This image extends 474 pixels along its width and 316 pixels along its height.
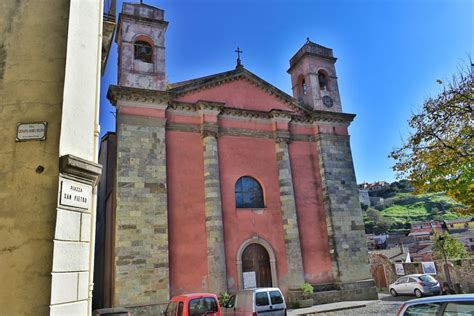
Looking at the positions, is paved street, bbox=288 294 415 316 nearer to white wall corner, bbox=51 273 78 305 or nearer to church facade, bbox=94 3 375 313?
church facade, bbox=94 3 375 313

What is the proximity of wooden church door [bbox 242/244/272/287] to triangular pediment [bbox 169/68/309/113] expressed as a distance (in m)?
6.98

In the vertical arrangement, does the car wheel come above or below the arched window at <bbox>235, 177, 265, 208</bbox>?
below

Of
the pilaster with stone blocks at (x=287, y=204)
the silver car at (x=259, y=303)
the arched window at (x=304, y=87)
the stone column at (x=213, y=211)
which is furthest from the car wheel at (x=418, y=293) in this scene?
the arched window at (x=304, y=87)

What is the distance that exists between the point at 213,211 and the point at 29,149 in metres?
11.1

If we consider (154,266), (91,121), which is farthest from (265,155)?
(91,121)

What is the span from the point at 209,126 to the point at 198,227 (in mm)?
4687

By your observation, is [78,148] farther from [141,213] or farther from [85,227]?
[141,213]

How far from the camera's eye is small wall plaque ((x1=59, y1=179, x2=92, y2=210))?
4305 millimetres

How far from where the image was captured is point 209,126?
16.4 meters

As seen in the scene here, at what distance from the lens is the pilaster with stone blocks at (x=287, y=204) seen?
627 inches

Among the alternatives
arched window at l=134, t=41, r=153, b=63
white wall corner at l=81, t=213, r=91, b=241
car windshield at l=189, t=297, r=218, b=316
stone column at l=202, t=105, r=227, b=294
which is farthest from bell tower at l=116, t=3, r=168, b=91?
white wall corner at l=81, t=213, r=91, b=241

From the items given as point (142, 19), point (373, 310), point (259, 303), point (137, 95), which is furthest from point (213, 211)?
point (142, 19)

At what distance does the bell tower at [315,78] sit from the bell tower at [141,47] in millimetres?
8185

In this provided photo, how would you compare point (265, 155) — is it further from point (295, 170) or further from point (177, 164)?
point (177, 164)
